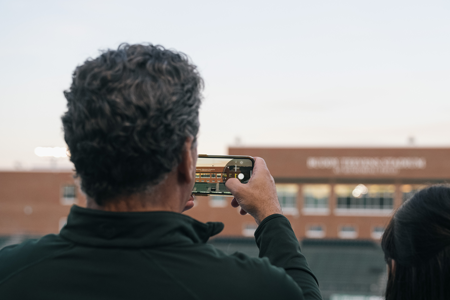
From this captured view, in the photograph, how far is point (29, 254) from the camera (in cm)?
97

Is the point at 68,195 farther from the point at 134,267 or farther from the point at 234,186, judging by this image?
the point at 134,267

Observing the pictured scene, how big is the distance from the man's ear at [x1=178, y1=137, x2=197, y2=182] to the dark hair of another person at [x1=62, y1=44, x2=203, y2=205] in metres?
0.02

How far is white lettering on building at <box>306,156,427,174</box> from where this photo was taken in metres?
39.1

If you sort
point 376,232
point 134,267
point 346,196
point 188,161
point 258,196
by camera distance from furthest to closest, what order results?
point 346,196 → point 376,232 → point 258,196 → point 188,161 → point 134,267

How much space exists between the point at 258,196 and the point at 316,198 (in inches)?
1560

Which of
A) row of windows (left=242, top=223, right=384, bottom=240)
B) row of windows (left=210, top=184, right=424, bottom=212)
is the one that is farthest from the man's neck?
row of windows (left=242, top=223, right=384, bottom=240)

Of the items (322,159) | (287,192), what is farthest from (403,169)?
(287,192)

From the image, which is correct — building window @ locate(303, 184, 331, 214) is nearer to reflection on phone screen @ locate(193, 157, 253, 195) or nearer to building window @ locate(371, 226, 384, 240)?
building window @ locate(371, 226, 384, 240)

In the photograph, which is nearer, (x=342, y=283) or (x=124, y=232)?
(x=124, y=232)

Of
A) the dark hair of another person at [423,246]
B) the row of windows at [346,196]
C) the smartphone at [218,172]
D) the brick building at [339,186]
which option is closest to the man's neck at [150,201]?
the smartphone at [218,172]

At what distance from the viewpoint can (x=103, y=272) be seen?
918 mm

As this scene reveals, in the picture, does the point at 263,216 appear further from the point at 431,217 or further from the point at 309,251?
the point at 309,251

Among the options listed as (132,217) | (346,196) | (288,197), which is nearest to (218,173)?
(132,217)

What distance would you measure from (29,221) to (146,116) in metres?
46.3
